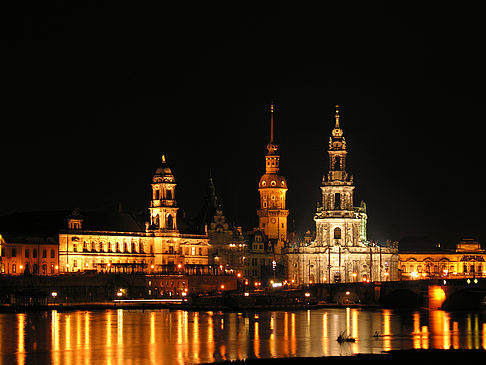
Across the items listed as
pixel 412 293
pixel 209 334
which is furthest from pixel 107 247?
pixel 209 334

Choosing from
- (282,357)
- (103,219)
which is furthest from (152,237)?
(282,357)

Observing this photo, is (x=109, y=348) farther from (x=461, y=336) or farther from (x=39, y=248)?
(x=39, y=248)

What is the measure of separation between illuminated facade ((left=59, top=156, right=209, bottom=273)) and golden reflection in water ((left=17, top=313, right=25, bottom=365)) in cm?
3689

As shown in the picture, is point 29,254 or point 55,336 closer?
point 55,336

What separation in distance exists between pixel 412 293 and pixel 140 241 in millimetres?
40087

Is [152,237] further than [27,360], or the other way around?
[152,237]

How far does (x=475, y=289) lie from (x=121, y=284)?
46041 mm

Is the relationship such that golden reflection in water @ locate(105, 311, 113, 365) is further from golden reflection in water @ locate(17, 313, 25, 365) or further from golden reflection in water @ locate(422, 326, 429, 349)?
golden reflection in water @ locate(422, 326, 429, 349)

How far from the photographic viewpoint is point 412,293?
179000mm

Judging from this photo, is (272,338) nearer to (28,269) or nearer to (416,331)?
(416,331)

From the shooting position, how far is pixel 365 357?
10494cm

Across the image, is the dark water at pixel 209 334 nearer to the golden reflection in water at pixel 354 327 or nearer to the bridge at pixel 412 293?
the golden reflection in water at pixel 354 327

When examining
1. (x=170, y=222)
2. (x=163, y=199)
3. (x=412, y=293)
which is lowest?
(x=412, y=293)

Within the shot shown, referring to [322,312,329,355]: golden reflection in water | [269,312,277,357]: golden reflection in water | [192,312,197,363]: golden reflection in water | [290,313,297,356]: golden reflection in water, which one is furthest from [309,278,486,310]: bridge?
[192,312,197,363]: golden reflection in water
